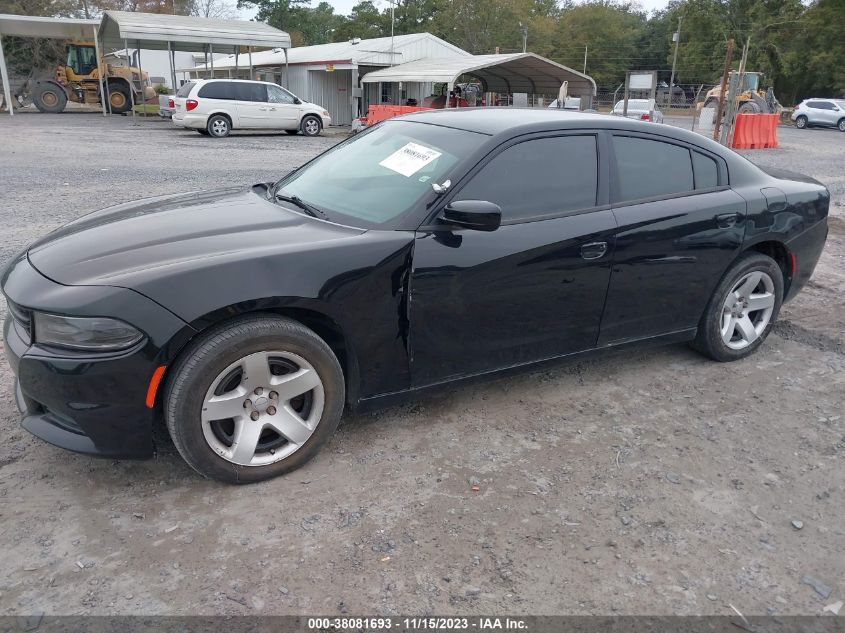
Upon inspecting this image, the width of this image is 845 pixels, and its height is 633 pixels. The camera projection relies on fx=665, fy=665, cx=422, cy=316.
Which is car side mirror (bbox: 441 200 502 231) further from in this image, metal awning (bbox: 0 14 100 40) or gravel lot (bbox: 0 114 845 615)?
metal awning (bbox: 0 14 100 40)

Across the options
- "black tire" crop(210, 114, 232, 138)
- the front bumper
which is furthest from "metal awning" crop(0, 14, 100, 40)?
the front bumper

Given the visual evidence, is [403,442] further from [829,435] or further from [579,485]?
[829,435]

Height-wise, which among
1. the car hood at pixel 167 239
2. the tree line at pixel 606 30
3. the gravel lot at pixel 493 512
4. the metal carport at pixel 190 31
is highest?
the tree line at pixel 606 30

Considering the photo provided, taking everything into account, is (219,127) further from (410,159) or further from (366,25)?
(366,25)

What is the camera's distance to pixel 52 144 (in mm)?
16375

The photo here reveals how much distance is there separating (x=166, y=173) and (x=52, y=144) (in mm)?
6569

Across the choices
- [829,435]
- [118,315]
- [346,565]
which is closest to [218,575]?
[346,565]

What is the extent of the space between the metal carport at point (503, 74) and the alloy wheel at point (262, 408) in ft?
62.9

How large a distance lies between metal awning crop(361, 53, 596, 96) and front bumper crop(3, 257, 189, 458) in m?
19.4

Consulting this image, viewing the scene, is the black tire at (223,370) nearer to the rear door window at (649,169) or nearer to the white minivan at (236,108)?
the rear door window at (649,169)

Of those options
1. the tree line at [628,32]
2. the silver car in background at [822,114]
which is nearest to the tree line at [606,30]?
the tree line at [628,32]

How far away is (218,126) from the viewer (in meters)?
19.8

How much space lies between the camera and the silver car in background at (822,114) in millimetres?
32906

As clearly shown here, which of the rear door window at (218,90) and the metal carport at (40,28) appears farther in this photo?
→ the metal carport at (40,28)
